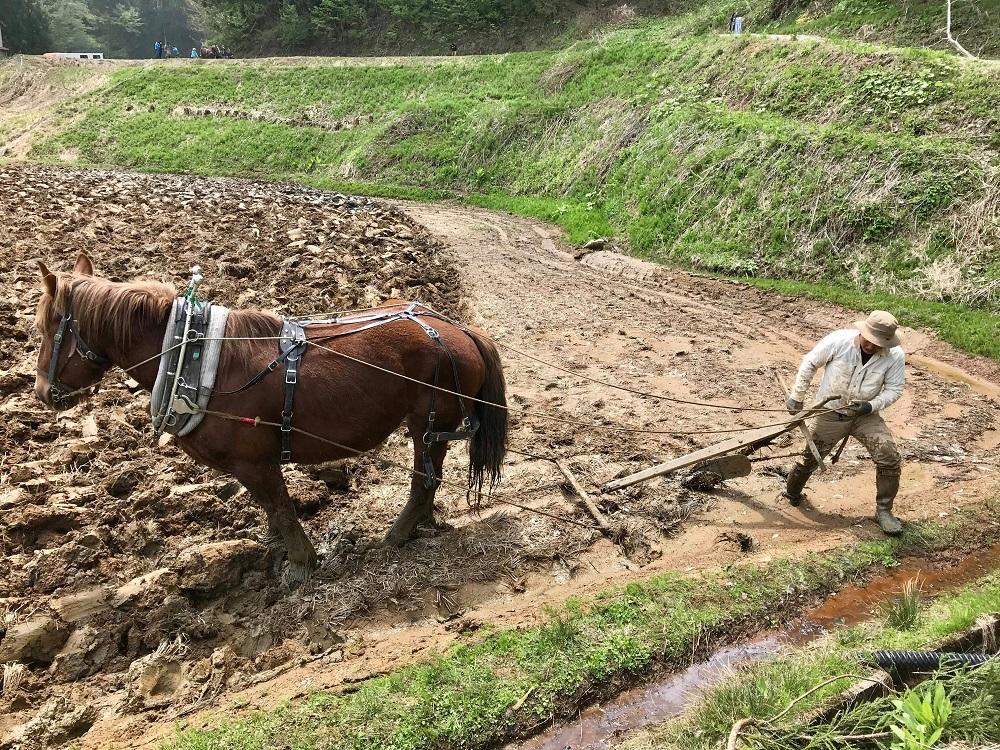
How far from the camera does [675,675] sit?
4332 millimetres

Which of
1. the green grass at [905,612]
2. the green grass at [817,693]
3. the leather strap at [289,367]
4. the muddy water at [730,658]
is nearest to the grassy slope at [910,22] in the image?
the muddy water at [730,658]

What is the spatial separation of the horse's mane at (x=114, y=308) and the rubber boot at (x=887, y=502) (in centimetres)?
513

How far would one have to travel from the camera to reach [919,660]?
151 inches

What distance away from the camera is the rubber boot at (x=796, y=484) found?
585 centimetres

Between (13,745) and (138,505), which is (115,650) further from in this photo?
(138,505)

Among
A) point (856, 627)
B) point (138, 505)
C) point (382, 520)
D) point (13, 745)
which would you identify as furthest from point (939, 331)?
point (13, 745)

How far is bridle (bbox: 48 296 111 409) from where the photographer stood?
14.7ft

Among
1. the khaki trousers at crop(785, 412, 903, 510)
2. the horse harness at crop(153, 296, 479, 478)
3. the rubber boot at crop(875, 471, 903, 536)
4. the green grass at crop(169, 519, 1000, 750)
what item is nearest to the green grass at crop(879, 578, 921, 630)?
the green grass at crop(169, 519, 1000, 750)

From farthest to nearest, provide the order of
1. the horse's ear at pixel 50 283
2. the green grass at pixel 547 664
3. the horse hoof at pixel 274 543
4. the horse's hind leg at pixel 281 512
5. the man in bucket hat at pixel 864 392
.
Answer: the man in bucket hat at pixel 864 392 < the horse hoof at pixel 274 543 < the horse's hind leg at pixel 281 512 < the horse's ear at pixel 50 283 < the green grass at pixel 547 664

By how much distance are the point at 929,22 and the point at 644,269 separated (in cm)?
1124

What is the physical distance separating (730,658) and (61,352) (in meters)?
4.94

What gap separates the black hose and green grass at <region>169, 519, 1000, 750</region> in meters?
0.90

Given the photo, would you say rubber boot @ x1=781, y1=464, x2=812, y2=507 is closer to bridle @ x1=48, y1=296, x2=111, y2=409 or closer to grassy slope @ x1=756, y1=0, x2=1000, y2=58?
bridle @ x1=48, y1=296, x2=111, y2=409

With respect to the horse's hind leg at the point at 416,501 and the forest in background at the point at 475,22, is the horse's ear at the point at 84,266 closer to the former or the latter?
the horse's hind leg at the point at 416,501
